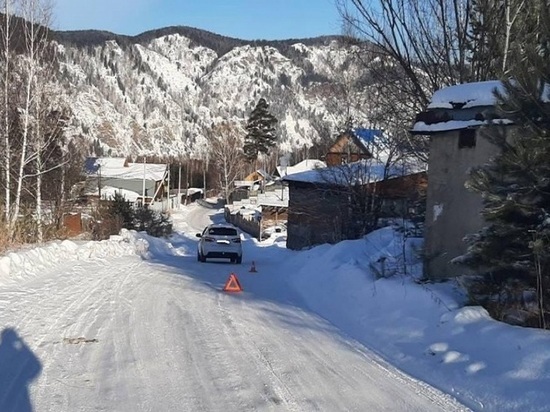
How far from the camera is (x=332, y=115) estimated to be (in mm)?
31188

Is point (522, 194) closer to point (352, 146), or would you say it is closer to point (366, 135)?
point (366, 135)

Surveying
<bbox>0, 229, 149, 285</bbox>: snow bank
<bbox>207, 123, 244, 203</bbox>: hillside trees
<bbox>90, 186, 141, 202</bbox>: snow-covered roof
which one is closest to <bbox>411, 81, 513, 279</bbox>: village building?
<bbox>0, 229, 149, 285</bbox>: snow bank

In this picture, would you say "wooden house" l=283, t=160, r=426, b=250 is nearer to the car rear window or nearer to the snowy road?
the car rear window

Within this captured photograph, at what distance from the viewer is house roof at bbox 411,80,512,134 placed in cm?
1201

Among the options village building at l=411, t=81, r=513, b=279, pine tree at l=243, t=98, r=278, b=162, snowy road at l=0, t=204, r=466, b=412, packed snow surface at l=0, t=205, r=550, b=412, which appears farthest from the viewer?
pine tree at l=243, t=98, r=278, b=162

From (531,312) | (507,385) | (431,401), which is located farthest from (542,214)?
(431,401)

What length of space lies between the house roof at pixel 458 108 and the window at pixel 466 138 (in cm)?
12

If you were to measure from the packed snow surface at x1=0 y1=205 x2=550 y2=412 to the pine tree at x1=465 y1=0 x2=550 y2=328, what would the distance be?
0.60m

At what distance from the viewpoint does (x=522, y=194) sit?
27.9 ft

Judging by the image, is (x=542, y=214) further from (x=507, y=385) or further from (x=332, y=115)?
(x=332, y=115)

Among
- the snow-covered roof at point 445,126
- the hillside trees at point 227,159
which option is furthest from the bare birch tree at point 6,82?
the hillside trees at point 227,159

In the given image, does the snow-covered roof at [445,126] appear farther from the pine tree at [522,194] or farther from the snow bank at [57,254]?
the snow bank at [57,254]

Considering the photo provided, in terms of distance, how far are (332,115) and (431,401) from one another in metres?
25.0

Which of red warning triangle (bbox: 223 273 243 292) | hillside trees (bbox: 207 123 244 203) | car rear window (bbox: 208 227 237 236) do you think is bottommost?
red warning triangle (bbox: 223 273 243 292)
